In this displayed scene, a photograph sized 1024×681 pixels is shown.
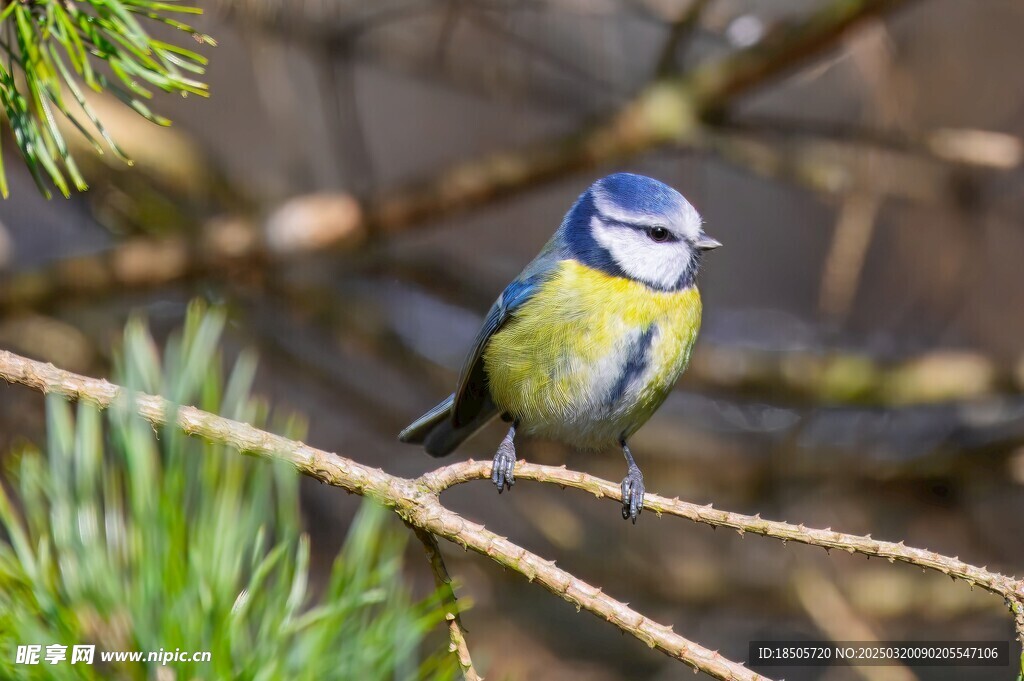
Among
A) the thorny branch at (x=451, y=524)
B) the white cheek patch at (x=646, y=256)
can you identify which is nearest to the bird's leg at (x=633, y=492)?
the white cheek patch at (x=646, y=256)

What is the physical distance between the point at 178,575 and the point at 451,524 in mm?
208

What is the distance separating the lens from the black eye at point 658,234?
4.86 feet

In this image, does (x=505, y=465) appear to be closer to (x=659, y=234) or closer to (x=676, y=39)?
(x=659, y=234)

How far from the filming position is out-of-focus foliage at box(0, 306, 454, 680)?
60 cm

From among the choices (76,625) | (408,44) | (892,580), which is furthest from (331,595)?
(408,44)

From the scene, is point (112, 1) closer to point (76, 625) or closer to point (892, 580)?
point (76, 625)

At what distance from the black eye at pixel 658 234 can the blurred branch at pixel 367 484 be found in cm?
84

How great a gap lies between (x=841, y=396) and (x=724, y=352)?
27 centimetres

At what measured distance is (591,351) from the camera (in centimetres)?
137

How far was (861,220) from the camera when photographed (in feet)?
7.34

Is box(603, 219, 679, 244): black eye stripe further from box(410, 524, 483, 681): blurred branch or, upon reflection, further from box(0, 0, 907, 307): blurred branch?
box(410, 524, 483, 681): blurred branch

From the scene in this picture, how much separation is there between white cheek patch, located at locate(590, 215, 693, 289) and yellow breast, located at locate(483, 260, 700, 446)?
3 centimetres

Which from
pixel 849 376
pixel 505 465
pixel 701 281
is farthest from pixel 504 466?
pixel 701 281

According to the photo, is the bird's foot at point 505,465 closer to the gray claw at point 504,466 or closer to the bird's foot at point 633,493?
the gray claw at point 504,466
